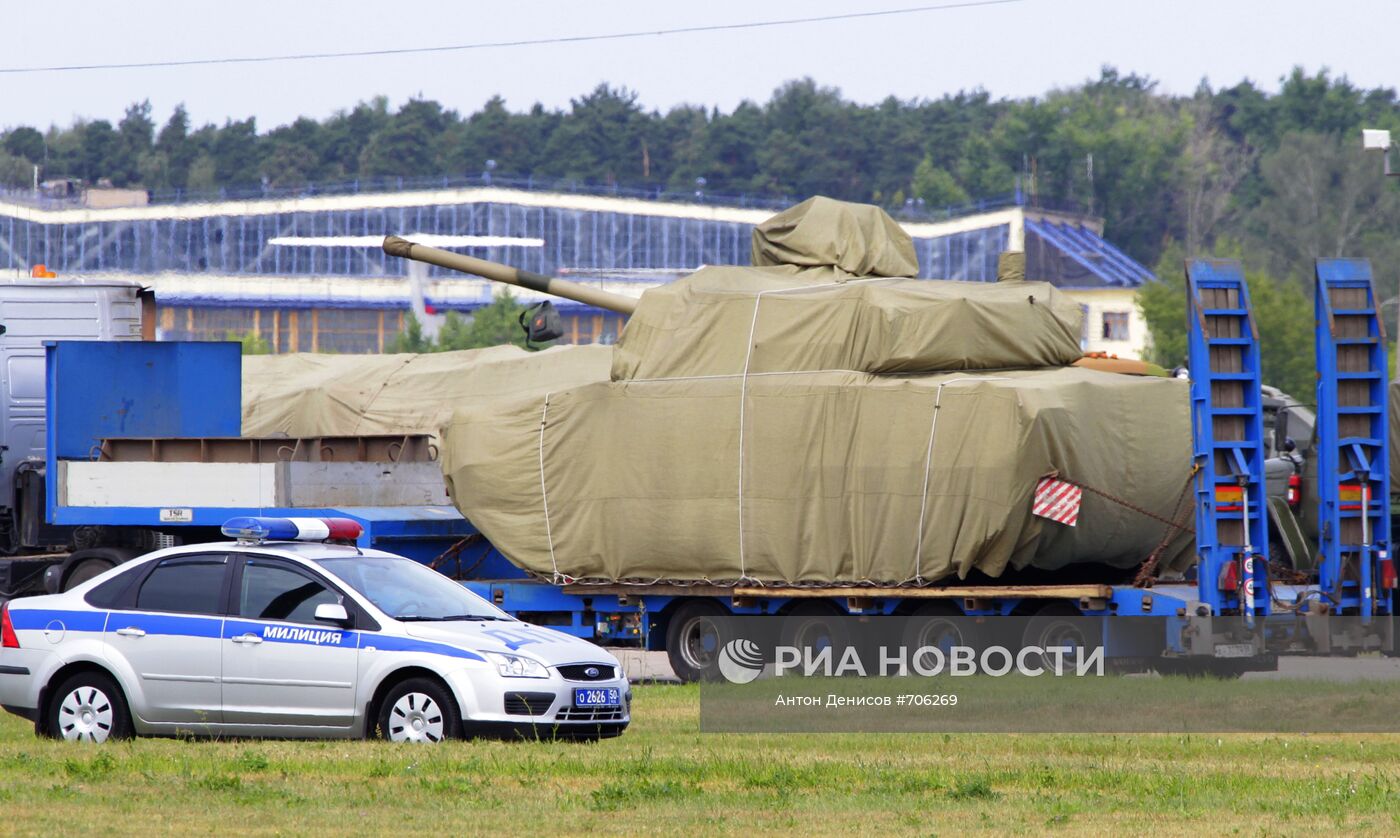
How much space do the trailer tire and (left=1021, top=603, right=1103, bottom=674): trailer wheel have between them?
29.9ft

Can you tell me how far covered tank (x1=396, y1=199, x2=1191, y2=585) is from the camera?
752 inches

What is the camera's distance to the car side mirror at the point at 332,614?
13.3 metres

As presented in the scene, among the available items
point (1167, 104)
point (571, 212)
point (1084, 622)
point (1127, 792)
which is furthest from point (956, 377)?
point (1167, 104)

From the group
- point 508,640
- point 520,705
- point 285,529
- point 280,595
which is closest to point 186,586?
point 280,595

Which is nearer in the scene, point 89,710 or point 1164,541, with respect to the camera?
point 89,710

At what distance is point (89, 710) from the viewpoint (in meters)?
13.8

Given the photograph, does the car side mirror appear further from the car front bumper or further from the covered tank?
the covered tank

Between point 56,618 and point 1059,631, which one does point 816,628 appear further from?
point 56,618

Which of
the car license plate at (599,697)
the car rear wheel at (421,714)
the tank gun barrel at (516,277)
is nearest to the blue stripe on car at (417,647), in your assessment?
the car rear wheel at (421,714)

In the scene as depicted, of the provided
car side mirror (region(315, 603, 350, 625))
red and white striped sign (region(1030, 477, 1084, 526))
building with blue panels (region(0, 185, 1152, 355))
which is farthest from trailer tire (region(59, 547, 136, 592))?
building with blue panels (region(0, 185, 1152, 355))

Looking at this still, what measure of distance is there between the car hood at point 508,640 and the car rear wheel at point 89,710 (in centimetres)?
199

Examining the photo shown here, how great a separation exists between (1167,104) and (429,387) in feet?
360

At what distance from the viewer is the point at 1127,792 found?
11.5 m

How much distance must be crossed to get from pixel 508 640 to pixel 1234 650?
23.7 ft
